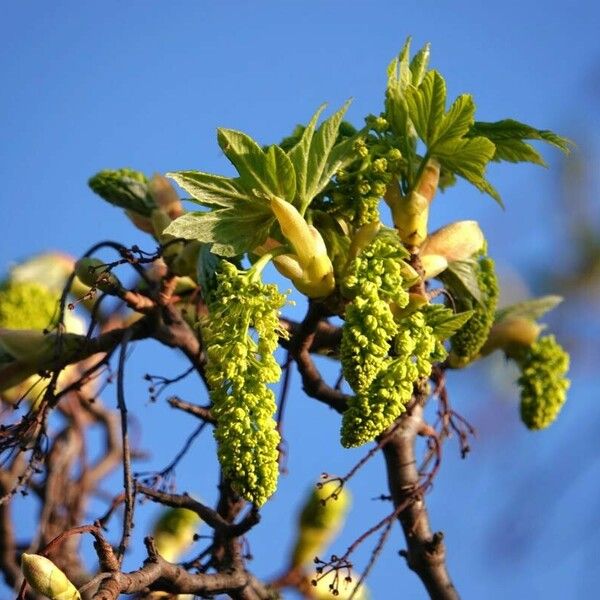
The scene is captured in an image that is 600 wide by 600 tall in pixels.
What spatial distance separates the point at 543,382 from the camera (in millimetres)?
2020

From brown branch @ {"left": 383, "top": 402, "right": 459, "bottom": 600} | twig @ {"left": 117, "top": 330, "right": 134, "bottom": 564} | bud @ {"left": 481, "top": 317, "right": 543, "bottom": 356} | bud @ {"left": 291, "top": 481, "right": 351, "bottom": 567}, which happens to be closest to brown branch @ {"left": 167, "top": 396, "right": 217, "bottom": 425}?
twig @ {"left": 117, "top": 330, "right": 134, "bottom": 564}

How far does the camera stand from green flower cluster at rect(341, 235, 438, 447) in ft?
4.57

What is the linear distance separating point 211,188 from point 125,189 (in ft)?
1.66

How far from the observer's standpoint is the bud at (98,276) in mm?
1747

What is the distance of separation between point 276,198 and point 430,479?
0.68 m

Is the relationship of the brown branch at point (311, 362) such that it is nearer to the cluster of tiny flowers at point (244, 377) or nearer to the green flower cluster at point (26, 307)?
the cluster of tiny flowers at point (244, 377)

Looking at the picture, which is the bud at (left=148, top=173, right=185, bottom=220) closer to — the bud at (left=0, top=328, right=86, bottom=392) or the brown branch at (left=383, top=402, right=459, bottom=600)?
the bud at (left=0, top=328, right=86, bottom=392)

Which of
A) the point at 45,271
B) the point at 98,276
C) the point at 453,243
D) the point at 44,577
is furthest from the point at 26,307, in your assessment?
the point at 44,577

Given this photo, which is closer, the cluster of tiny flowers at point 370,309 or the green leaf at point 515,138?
the cluster of tiny flowers at point 370,309

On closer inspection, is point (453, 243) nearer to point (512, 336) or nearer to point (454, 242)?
point (454, 242)

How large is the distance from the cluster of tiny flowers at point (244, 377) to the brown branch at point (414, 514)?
2.02 ft

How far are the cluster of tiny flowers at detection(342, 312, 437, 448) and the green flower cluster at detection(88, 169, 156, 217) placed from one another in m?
0.70

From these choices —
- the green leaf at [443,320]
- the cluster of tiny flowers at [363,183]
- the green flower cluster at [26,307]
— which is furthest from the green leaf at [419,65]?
the green flower cluster at [26,307]

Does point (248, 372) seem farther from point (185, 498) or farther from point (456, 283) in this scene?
point (456, 283)
